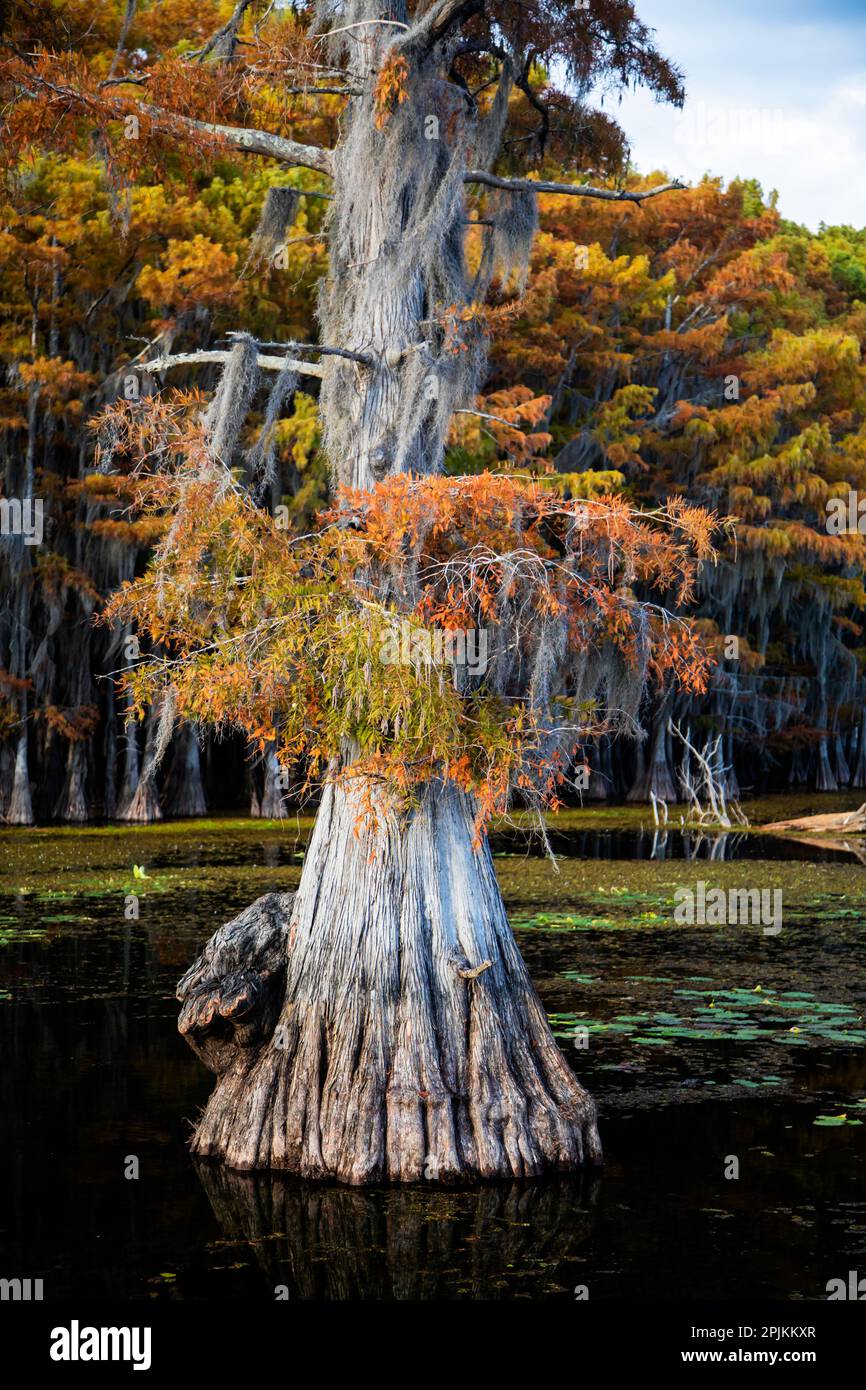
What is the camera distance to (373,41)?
855 cm

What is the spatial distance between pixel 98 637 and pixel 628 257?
525 inches

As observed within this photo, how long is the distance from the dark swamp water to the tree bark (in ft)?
0.65

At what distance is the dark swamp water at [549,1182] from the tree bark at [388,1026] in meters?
0.20

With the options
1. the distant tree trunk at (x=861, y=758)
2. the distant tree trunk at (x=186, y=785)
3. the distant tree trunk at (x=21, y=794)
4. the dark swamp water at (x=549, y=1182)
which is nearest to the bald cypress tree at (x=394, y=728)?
the dark swamp water at (x=549, y=1182)

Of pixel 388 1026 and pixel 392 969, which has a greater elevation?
pixel 392 969

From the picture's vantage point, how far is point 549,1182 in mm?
7363

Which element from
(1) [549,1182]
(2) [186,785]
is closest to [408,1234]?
(1) [549,1182]

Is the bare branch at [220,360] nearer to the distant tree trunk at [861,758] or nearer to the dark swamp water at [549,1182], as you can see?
the dark swamp water at [549,1182]

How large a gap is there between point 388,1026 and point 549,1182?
110cm

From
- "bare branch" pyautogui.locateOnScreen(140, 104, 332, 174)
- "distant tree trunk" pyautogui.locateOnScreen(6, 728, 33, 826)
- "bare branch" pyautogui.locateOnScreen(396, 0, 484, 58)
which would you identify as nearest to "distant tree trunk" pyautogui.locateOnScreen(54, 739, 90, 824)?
"distant tree trunk" pyautogui.locateOnScreen(6, 728, 33, 826)

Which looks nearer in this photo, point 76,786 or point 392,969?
point 392,969

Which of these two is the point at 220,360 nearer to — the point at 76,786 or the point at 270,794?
the point at 76,786

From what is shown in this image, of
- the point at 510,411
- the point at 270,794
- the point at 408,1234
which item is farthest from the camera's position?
the point at 270,794
